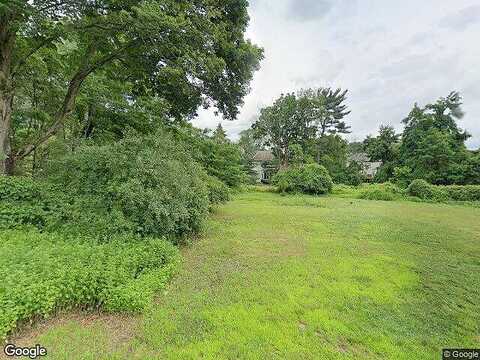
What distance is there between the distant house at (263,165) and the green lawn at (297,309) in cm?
3534

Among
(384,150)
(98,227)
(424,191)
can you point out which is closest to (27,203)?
(98,227)

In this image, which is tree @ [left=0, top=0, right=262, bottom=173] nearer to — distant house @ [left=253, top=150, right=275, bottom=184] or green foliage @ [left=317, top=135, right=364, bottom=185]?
green foliage @ [left=317, top=135, right=364, bottom=185]

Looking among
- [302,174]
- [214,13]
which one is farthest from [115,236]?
[302,174]

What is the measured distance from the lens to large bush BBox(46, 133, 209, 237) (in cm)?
546

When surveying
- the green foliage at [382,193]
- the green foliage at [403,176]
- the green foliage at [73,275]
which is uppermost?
the green foliage at [403,176]

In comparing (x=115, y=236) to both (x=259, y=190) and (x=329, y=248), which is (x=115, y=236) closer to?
(x=329, y=248)

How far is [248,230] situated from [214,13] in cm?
579

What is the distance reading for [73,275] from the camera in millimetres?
3422

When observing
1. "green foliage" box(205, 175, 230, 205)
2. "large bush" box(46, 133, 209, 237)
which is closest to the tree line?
"green foliage" box(205, 175, 230, 205)

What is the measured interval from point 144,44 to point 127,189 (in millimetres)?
3799

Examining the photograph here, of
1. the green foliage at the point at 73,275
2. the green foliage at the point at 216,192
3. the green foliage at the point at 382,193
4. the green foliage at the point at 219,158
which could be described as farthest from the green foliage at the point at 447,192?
the green foliage at the point at 73,275

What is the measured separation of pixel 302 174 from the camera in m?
25.6

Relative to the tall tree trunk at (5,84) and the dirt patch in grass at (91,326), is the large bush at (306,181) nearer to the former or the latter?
the tall tree trunk at (5,84)

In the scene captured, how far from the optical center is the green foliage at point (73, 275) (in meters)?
2.96
